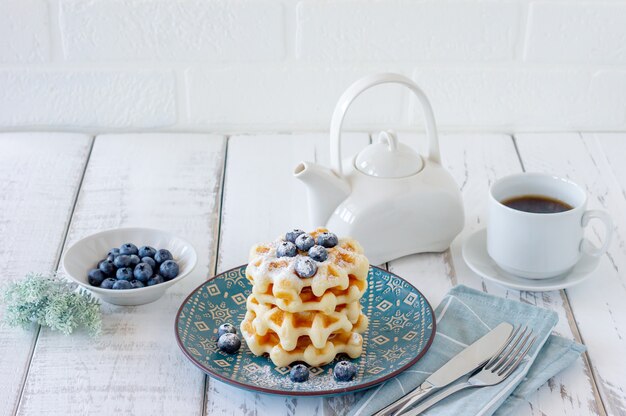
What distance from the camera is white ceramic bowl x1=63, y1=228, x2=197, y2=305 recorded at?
48.8 inches

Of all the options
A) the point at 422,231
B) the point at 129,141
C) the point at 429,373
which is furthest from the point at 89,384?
the point at 129,141

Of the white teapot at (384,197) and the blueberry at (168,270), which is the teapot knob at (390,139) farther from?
the blueberry at (168,270)

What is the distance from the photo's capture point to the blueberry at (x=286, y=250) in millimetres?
1123

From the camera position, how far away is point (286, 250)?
3.68 feet

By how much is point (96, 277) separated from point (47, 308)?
0.08 meters

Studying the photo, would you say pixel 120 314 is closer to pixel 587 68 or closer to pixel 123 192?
pixel 123 192

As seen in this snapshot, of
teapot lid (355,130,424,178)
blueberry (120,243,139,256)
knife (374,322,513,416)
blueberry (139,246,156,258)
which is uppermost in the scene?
teapot lid (355,130,424,178)

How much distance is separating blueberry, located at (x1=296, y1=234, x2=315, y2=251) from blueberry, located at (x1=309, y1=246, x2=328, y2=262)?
0.01 m

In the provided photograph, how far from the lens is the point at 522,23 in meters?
1.84

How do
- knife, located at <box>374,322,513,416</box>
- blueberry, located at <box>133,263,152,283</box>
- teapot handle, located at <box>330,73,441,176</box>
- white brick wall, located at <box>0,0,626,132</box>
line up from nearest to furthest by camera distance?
knife, located at <box>374,322,513,416</box>, blueberry, located at <box>133,263,152,283</box>, teapot handle, located at <box>330,73,441,176</box>, white brick wall, located at <box>0,0,626,132</box>

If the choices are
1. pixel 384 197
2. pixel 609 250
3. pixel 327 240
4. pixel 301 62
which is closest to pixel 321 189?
pixel 384 197

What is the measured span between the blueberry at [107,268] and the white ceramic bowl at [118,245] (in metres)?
0.03

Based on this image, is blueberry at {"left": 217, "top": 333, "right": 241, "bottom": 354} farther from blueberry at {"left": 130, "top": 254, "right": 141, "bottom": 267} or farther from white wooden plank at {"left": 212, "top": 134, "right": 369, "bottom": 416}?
blueberry at {"left": 130, "top": 254, "right": 141, "bottom": 267}

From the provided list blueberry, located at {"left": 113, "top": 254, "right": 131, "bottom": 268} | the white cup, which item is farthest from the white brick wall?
blueberry, located at {"left": 113, "top": 254, "right": 131, "bottom": 268}
